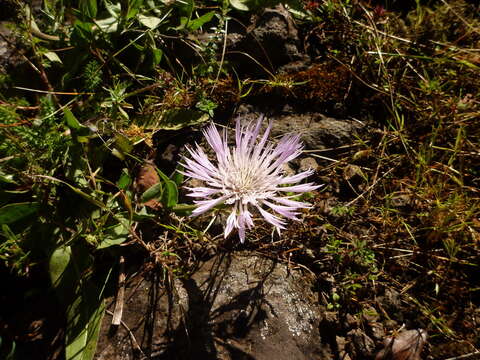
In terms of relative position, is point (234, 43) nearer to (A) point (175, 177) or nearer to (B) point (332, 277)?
(A) point (175, 177)

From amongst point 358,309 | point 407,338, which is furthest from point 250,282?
point 407,338

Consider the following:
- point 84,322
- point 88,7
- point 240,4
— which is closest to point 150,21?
point 88,7

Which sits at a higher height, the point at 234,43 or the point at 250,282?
the point at 234,43

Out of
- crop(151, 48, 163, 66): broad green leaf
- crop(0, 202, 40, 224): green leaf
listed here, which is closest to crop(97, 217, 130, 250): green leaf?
crop(0, 202, 40, 224): green leaf

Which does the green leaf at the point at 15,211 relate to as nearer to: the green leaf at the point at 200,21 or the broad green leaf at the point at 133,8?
the broad green leaf at the point at 133,8

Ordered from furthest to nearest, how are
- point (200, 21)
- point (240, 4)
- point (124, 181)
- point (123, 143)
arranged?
point (240, 4), point (200, 21), point (123, 143), point (124, 181)

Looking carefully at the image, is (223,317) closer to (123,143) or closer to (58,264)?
(58,264)

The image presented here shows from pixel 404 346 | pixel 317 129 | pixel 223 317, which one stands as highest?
pixel 317 129

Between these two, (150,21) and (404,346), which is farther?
(150,21)
